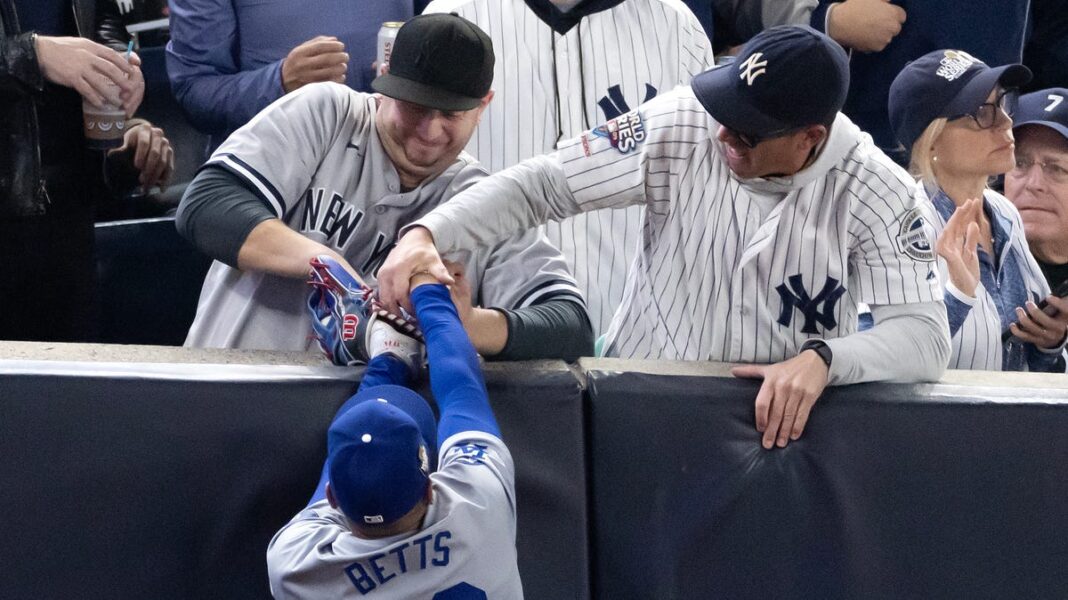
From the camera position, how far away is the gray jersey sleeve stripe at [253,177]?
7.39 ft

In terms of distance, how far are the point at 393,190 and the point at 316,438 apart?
1.66 feet

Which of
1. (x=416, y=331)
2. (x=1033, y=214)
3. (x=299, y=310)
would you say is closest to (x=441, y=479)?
(x=416, y=331)

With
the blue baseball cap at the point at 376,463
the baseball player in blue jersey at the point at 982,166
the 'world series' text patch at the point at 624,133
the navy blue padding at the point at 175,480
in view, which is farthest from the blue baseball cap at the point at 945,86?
the blue baseball cap at the point at 376,463

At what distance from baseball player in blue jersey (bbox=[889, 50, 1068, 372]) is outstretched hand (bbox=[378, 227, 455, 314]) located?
129 centimetres

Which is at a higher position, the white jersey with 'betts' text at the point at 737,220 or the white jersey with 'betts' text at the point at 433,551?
the white jersey with 'betts' text at the point at 737,220

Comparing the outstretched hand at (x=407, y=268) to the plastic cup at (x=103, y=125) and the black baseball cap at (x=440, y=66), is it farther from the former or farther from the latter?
the plastic cup at (x=103, y=125)

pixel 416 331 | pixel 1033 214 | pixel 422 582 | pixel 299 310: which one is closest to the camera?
pixel 422 582

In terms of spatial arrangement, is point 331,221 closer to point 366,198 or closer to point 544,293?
point 366,198

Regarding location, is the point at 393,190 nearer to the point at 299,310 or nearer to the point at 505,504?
the point at 299,310

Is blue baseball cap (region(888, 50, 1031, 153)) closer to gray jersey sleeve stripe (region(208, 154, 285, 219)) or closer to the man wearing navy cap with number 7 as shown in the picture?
the man wearing navy cap with number 7

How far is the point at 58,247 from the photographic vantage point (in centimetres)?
274

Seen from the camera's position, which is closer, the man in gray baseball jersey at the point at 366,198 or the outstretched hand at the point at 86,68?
the man in gray baseball jersey at the point at 366,198

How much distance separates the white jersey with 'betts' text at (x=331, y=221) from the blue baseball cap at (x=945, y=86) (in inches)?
45.1

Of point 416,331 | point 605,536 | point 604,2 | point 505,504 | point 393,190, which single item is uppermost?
point 604,2
